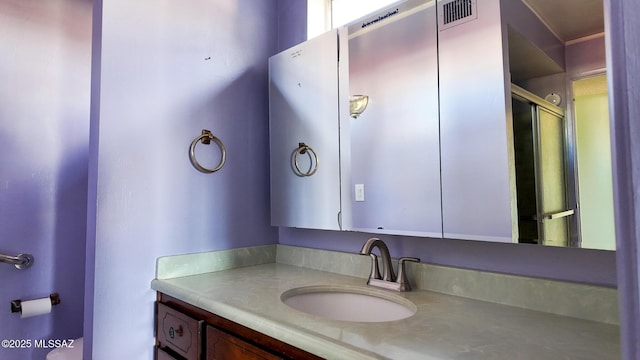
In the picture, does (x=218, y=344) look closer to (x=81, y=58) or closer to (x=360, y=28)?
(x=360, y=28)

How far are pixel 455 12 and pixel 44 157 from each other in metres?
1.94

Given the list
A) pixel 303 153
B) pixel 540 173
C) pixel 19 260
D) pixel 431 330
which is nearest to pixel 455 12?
pixel 540 173

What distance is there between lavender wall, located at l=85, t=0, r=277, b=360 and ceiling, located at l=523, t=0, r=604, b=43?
3.70 ft

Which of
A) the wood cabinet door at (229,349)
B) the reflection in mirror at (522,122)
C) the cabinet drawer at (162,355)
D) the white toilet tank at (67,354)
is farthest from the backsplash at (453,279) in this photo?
the white toilet tank at (67,354)

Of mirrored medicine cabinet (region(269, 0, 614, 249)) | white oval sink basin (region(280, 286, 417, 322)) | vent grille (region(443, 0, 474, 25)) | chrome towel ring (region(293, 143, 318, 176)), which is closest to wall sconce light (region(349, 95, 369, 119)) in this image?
mirrored medicine cabinet (region(269, 0, 614, 249))

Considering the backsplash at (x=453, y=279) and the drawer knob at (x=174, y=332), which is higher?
the backsplash at (x=453, y=279)

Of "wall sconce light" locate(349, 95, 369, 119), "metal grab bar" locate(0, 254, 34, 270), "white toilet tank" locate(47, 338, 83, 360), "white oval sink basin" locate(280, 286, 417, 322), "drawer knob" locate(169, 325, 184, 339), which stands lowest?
"white toilet tank" locate(47, 338, 83, 360)

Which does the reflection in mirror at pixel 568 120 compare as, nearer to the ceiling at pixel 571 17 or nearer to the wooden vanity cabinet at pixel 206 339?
the ceiling at pixel 571 17

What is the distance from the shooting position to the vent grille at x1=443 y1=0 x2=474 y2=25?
40.2 inches

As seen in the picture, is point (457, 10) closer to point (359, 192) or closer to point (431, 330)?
point (359, 192)

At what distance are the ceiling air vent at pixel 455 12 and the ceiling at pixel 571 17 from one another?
0.54 feet

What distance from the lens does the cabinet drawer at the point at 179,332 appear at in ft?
3.50

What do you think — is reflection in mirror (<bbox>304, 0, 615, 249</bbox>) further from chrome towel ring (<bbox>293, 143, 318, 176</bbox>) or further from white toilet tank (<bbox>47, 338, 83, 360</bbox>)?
white toilet tank (<bbox>47, 338, 83, 360</bbox>)

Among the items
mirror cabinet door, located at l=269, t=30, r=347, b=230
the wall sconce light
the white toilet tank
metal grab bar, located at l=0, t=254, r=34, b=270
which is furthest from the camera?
metal grab bar, located at l=0, t=254, r=34, b=270
